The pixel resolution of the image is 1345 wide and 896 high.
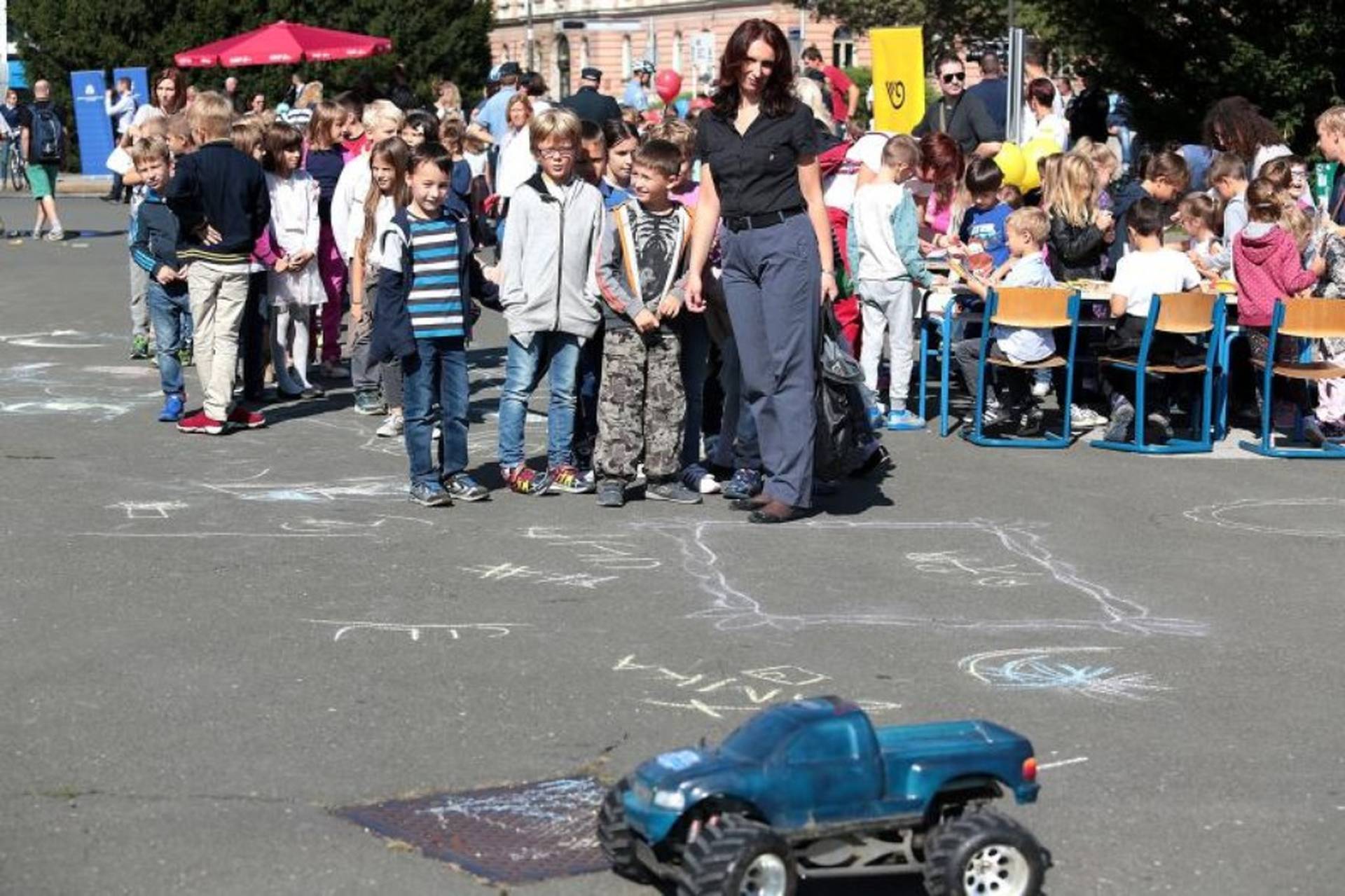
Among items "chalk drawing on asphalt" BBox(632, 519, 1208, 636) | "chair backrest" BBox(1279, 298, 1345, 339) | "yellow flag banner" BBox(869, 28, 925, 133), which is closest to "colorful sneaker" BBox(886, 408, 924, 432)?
"chair backrest" BBox(1279, 298, 1345, 339)

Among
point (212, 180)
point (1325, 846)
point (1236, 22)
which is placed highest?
point (1236, 22)

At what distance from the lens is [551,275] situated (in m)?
9.68

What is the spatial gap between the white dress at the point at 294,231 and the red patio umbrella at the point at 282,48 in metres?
18.9

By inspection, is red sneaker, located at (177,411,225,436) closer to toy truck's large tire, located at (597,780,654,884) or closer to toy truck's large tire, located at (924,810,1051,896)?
toy truck's large tire, located at (597,780,654,884)

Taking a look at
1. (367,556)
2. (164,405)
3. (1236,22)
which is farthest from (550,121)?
(1236,22)

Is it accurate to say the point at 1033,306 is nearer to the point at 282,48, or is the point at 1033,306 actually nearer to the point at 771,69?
the point at 771,69

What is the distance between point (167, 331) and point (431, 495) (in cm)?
296

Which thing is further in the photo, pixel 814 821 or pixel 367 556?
pixel 367 556

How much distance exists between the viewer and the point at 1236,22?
21.2 metres

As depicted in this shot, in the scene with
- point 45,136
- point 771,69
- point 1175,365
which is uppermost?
point 771,69

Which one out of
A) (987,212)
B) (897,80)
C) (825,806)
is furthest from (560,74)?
(825,806)

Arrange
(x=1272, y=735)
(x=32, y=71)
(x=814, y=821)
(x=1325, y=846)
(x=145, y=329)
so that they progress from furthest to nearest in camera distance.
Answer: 1. (x=32, y=71)
2. (x=145, y=329)
3. (x=1272, y=735)
4. (x=1325, y=846)
5. (x=814, y=821)

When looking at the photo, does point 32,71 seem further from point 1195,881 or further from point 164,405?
point 1195,881

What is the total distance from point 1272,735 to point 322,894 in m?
2.86
